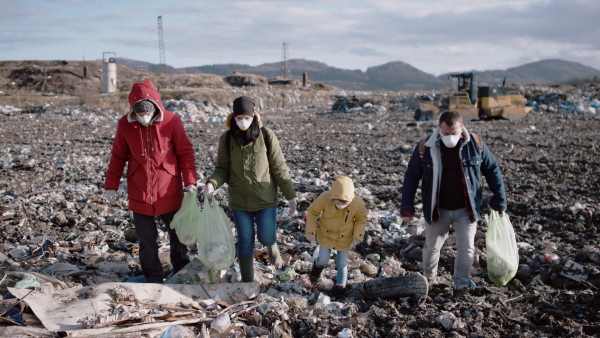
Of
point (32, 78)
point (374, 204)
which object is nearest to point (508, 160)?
point (374, 204)

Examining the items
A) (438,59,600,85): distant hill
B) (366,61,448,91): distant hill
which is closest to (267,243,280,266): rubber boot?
(366,61,448,91): distant hill

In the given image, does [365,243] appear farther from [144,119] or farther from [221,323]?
[144,119]

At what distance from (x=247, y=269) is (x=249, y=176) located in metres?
0.71

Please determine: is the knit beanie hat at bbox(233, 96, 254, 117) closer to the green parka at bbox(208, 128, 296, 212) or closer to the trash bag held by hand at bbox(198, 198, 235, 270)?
the green parka at bbox(208, 128, 296, 212)

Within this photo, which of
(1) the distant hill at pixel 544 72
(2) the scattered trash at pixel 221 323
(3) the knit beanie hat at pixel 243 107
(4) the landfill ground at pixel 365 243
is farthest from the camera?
(1) the distant hill at pixel 544 72

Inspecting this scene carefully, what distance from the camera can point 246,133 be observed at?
3262 mm

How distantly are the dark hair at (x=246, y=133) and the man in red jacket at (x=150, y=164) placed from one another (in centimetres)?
39

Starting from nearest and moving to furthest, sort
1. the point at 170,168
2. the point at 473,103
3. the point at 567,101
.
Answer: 1. the point at 170,168
2. the point at 473,103
3. the point at 567,101

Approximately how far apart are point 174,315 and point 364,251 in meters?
2.34

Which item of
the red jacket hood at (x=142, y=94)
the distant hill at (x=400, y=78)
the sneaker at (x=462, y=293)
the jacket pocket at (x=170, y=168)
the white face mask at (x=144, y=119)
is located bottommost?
the sneaker at (x=462, y=293)

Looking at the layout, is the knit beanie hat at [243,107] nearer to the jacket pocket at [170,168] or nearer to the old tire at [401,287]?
the jacket pocket at [170,168]

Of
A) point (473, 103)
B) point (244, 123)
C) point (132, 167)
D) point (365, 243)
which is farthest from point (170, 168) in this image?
point (473, 103)

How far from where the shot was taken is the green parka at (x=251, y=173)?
3342 mm

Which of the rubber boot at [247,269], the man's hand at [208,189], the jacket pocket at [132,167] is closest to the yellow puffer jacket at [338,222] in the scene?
the rubber boot at [247,269]
